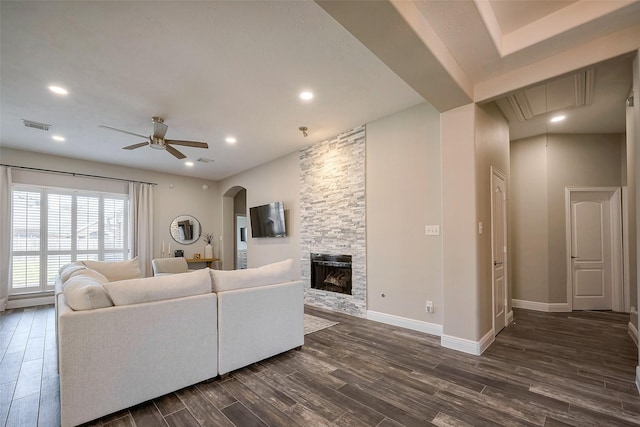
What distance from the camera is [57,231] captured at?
18.3ft

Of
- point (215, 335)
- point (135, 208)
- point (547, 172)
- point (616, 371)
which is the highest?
point (547, 172)

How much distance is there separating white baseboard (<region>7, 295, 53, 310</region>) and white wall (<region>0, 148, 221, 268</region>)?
196 cm

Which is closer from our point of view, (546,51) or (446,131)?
(546,51)

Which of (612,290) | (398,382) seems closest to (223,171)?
(398,382)

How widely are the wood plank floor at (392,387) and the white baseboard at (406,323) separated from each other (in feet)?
0.65

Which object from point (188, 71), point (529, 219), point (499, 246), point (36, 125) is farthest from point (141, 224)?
point (529, 219)

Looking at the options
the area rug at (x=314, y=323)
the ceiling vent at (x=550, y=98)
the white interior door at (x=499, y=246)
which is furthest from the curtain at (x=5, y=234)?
the ceiling vent at (x=550, y=98)

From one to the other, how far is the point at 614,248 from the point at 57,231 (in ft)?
32.6

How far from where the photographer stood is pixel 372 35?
77.9 inches

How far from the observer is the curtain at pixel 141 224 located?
6.40 m

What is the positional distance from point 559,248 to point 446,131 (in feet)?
10.4

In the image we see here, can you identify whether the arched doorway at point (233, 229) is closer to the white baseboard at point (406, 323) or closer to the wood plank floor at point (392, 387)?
the wood plank floor at point (392, 387)

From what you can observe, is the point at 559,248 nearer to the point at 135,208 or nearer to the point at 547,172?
the point at 547,172

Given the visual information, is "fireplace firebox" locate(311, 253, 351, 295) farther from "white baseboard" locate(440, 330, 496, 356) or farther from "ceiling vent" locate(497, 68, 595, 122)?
"ceiling vent" locate(497, 68, 595, 122)
